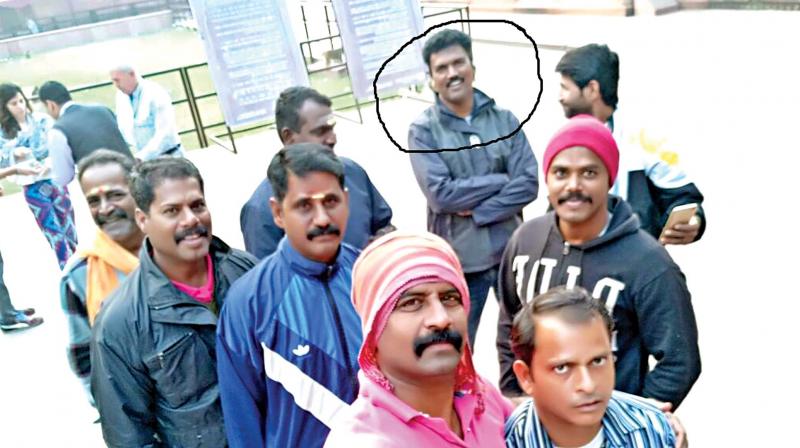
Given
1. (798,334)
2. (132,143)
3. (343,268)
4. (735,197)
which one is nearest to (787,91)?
(735,197)

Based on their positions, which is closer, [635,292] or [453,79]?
[635,292]

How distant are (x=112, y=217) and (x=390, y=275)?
153 cm

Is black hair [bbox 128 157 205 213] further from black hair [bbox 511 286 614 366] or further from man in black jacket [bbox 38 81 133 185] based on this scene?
man in black jacket [bbox 38 81 133 185]

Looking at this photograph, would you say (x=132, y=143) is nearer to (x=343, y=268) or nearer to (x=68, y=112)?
(x=68, y=112)

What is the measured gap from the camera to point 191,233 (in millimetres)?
1992

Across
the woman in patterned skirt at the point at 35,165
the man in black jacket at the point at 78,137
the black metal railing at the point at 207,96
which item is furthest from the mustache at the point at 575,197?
the black metal railing at the point at 207,96

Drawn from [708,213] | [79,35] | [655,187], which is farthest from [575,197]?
[79,35]

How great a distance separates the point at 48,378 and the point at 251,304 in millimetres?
3099

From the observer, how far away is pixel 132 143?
5.70m

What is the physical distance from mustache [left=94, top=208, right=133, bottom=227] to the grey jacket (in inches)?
47.4

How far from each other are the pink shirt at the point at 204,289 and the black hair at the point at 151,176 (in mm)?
259

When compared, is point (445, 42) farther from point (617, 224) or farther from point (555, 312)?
point (555, 312)

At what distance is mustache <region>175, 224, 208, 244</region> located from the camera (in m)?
1.98

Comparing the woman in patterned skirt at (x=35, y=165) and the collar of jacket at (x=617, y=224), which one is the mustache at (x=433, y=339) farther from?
the woman in patterned skirt at (x=35, y=165)
